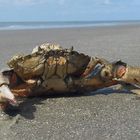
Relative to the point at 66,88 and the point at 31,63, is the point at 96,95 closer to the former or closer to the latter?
the point at 66,88

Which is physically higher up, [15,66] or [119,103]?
[15,66]

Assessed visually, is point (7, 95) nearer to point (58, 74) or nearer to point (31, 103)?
point (31, 103)

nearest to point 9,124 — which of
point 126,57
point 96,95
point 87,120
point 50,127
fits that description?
point 50,127

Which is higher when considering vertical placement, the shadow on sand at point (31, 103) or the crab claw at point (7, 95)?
the crab claw at point (7, 95)

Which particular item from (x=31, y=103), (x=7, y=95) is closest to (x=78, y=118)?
(x=7, y=95)

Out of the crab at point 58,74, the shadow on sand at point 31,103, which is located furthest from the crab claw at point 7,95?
the shadow on sand at point 31,103

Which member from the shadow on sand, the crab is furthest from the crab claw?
the shadow on sand

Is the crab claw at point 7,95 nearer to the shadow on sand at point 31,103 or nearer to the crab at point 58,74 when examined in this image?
the crab at point 58,74
